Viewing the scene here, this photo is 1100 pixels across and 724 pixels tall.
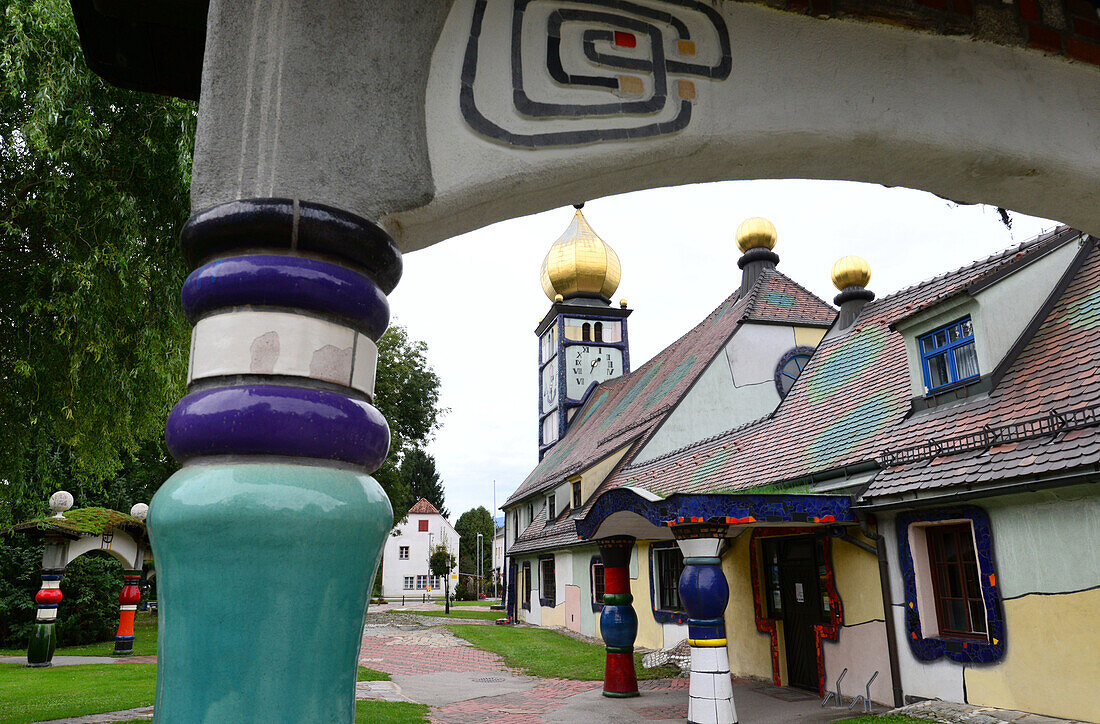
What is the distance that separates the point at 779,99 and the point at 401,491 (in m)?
24.5

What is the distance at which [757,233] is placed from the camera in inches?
757

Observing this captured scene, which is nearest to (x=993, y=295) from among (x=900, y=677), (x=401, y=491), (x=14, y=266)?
(x=900, y=677)

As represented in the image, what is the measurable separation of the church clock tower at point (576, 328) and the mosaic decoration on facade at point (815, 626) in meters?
20.1

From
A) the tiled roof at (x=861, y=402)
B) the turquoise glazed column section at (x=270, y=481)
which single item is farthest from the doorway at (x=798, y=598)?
the turquoise glazed column section at (x=270, y=481)

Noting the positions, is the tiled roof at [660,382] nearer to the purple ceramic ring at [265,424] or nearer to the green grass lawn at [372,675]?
the green grass lawn at [372,675]

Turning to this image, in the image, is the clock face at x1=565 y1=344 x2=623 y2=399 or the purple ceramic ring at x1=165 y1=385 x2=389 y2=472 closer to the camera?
the purple ceramic ring at x1=165 y1=385 x2=389 y2=472

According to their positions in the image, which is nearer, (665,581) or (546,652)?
(665,581)

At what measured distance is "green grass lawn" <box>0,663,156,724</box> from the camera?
9117mm

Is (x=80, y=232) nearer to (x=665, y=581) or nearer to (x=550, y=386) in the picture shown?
(x=665, y=581)

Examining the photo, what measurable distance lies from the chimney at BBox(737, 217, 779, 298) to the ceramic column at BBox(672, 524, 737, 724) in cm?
1204

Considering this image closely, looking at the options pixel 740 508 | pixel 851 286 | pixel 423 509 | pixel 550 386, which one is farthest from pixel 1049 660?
pixel 423 509

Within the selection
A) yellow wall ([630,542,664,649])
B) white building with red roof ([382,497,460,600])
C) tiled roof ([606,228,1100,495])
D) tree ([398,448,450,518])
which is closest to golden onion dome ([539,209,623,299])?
tiled roof ([606,228,1100,495])

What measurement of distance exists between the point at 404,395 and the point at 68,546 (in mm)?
11967

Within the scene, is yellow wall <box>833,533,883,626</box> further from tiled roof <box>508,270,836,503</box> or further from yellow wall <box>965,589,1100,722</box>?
tiled roof <box>508,270,836,503</box>
